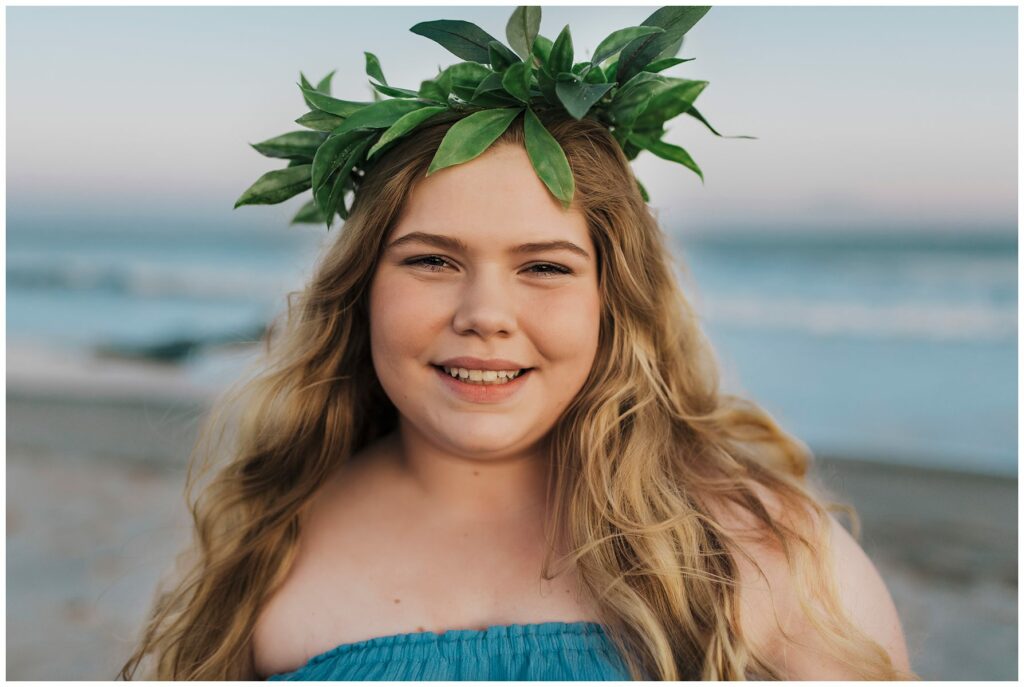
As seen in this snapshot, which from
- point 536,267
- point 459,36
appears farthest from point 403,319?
point 459,36

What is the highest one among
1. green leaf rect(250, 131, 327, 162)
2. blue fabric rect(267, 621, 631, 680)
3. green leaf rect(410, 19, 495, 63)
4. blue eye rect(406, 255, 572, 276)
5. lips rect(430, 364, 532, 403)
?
green leaf rect(410, 19, 495, 63)

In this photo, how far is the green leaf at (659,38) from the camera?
2.10 metres

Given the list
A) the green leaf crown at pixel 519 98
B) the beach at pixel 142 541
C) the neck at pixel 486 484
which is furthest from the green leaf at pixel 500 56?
the beach at pixel 142 541

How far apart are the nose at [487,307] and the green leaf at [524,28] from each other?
0.51 m

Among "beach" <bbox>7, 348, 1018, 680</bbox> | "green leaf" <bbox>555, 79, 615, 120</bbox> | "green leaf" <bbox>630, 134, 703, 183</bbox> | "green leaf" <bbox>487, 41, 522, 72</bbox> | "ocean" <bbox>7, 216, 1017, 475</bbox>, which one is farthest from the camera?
"ocean" <bbox>7, 216, 1017, 475</bbox>

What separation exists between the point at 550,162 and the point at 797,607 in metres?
1.13

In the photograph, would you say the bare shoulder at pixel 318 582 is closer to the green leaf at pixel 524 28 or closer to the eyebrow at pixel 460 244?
the eyebrow at pixel 460 244

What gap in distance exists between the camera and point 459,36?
6.98 feet

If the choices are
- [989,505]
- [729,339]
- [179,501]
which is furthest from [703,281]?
[179,501]

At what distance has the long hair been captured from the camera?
2064 millimetres

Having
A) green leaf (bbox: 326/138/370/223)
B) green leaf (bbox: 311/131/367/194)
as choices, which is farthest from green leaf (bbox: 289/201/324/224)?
green leaf (bbox: 311/131/367/194)

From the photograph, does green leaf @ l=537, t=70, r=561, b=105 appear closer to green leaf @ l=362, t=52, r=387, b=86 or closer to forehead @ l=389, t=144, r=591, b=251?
forehead @ l=389, t=144, r=591, b=251

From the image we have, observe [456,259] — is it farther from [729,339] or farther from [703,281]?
[703,281]

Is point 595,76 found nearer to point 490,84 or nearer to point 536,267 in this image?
point 490,84
